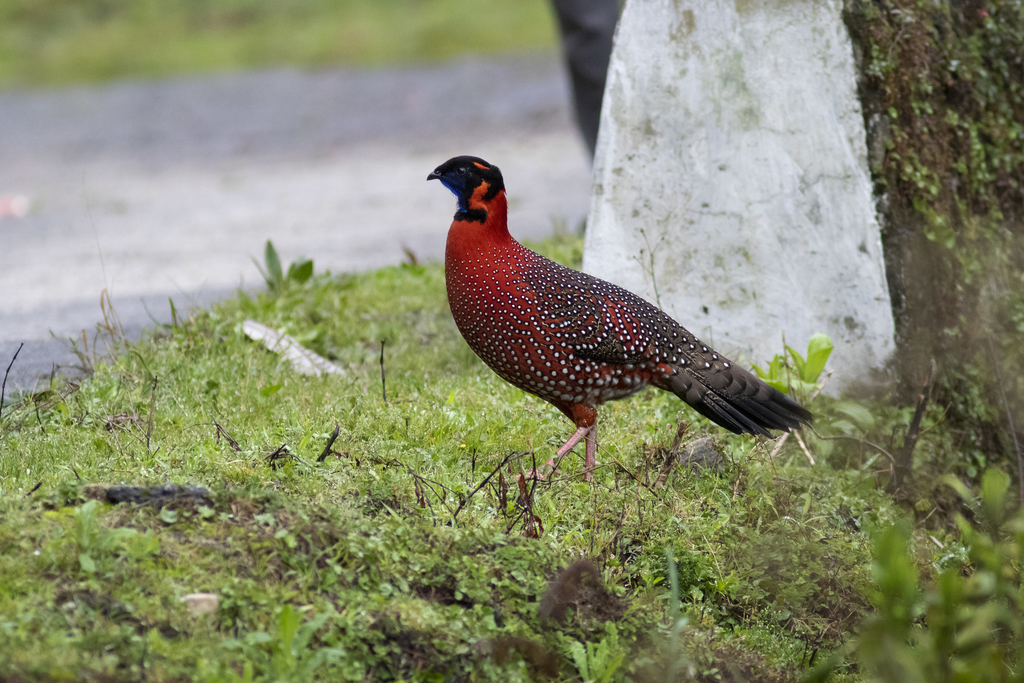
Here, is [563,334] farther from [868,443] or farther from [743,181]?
[743,181]

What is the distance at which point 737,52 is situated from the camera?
455 cm

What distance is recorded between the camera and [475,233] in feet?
11.2

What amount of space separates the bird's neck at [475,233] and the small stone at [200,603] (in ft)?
4.81

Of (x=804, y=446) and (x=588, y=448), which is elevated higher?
(x=588, y=448)

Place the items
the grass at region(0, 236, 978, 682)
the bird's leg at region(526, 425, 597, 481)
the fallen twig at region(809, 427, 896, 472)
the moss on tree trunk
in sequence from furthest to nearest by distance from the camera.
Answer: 1. the moss on tree trunk
2. the fallen twig at region(809, 427, 896, 472)
3. the bird's leg at region(526, 425, 597, 481)
4. the grass at region(0, 236, 978, 682)

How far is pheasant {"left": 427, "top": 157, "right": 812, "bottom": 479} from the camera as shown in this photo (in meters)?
3.33

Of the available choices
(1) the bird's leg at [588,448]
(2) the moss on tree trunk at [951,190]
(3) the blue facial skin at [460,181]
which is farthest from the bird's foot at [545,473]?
(2) the moss on tree trunk at [951,190]

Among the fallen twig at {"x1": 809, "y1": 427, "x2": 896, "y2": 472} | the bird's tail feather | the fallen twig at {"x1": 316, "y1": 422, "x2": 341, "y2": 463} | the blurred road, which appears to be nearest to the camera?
the fallen twig at {"x1": 316, "y1": 422, "x2": 341, "y2": 463}

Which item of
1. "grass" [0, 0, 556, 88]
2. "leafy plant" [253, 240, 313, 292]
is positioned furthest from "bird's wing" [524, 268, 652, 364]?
"grass" [0, 0, 556, 88]

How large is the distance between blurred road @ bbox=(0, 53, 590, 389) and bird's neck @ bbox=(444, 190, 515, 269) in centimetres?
201

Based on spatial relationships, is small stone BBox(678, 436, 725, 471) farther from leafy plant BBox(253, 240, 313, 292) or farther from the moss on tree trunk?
leafy plant BBox(253, 240, 313, 292)

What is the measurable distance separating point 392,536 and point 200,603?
578 mm

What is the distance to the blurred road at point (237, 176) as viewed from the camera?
606 cm

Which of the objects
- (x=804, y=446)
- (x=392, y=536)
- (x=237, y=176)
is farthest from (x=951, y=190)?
(x=237, y=176)
